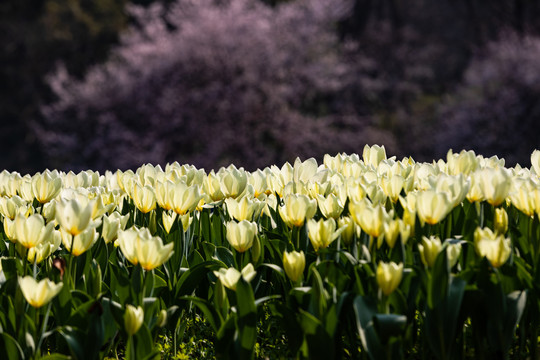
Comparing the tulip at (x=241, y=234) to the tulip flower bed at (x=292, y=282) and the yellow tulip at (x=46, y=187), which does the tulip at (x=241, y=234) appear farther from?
the yellow tulip at (x=46, y=187)

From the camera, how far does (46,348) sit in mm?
2170

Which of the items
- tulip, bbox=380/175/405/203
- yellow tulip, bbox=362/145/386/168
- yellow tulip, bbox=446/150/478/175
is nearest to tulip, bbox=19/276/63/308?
tulip, bbox=380/175/405/203

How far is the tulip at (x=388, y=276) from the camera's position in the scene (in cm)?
170

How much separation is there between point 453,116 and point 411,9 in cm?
995

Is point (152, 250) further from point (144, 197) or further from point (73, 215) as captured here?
point (144, 197)

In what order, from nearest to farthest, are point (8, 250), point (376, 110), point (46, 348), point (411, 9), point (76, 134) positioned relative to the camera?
point (46, 348) < point (8, 250) < point (76, 134) < point (376, 110) < point (411, 9)

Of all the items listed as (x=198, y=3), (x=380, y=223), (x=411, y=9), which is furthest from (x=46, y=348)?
(x=411, y=9)

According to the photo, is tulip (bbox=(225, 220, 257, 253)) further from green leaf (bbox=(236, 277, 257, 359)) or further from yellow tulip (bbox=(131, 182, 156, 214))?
yellow tulip (bbox=(131, 182, 156, 214))

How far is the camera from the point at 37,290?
172cm

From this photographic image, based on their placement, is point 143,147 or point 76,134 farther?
point 76,134

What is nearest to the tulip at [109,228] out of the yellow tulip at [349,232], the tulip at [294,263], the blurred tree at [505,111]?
the tulip at [294,263]

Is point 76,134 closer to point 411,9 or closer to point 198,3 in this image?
point 198,3

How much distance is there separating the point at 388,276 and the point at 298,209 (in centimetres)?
52

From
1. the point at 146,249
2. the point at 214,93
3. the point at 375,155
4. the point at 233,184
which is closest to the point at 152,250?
the point at 146,249
